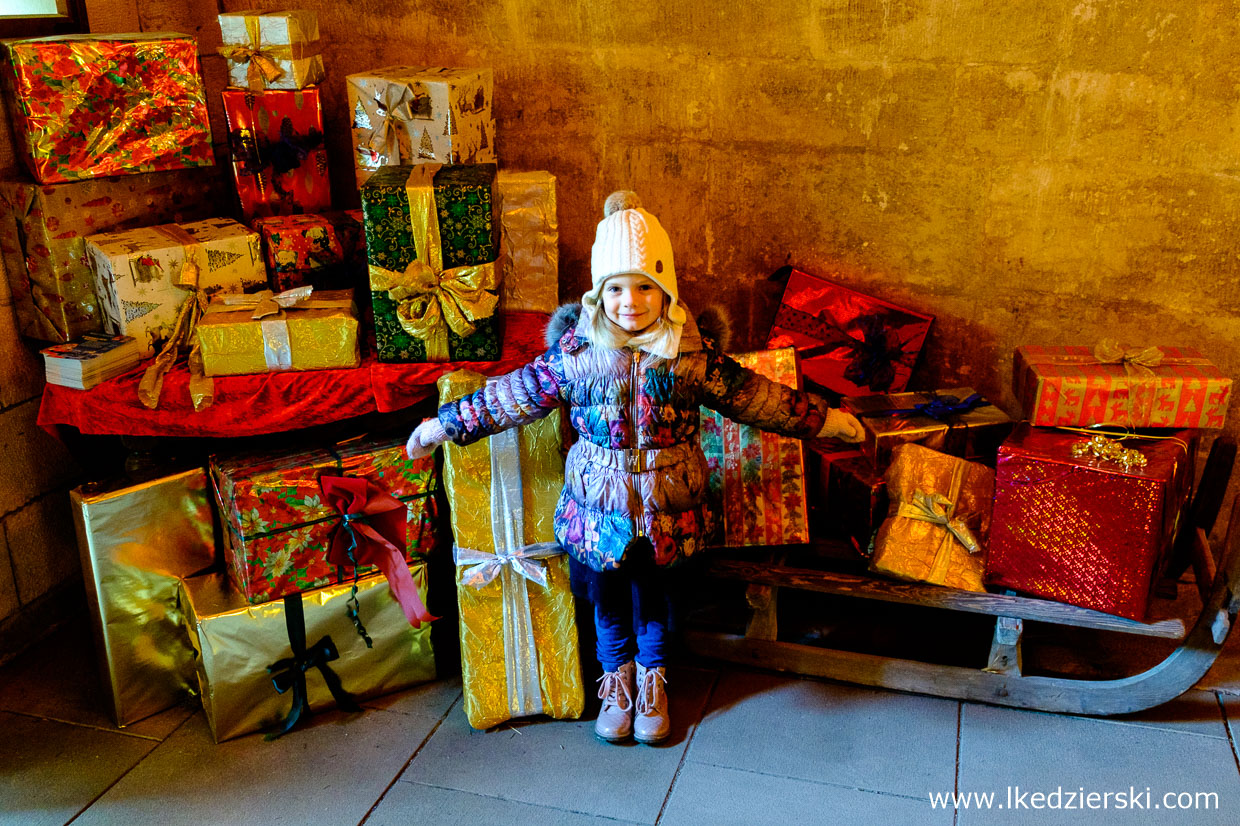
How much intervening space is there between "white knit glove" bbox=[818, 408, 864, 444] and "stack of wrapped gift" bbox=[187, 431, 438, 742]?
109cm

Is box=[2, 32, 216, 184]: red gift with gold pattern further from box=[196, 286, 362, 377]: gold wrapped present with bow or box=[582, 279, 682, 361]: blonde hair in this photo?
box=[582, 279, 682, 361]: blonde hair

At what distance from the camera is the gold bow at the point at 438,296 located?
8.27ft

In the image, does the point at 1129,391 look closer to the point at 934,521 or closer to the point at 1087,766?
the point at 934,521

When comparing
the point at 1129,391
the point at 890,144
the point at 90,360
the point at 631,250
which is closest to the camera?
the point at 631,250

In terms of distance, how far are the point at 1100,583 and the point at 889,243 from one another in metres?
1.24

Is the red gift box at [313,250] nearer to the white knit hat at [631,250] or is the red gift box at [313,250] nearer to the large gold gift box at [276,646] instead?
the large gold gift box at [276,646]

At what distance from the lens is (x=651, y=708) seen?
8.35 feet

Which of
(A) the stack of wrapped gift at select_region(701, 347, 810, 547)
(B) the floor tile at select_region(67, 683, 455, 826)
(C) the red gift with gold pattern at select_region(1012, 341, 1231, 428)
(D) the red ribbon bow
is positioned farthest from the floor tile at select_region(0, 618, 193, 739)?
(C) the red gift with gold pattern at select_region(1012, 341, 1231, 428)

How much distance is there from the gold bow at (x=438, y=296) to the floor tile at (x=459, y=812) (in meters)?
1.18

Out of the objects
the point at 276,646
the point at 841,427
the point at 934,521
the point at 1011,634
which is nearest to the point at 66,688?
the point at 276,646

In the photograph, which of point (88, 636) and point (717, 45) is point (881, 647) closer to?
point (717, 45)

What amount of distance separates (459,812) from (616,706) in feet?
1.61

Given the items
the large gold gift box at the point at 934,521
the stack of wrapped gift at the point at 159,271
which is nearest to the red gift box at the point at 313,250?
the stack of wrapped gift at the point at 159,271

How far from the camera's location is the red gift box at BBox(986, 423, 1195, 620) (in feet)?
7.59
